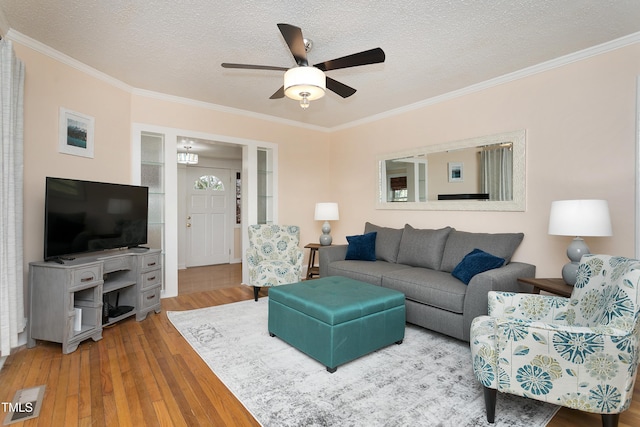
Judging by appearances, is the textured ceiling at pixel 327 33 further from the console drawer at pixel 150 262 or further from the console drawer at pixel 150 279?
the console drawer at pixel 150 279

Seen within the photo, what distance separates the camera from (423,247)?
3777 millimetres

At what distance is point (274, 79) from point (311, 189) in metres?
2.34

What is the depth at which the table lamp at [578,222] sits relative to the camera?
2449mm

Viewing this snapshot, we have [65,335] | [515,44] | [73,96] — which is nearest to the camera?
[65,335]

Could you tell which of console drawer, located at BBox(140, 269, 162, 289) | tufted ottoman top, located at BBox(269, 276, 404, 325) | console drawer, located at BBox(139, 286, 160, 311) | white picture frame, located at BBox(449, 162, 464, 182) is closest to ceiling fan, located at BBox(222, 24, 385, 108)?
tufted ottoman top, located at BBox(269, 276, 404, 325)

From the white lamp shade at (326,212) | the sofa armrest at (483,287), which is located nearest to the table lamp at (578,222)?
the sofa armrest at (483,287)

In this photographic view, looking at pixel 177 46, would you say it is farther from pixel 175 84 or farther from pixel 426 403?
pixel 426 403

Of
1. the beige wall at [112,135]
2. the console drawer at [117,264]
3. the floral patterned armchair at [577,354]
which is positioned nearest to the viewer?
the floral patterned armchair at [577,354]

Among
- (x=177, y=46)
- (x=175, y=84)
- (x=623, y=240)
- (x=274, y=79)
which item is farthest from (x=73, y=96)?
(x=623, y=240)

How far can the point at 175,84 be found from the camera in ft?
12.5

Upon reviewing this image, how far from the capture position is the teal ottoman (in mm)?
2379

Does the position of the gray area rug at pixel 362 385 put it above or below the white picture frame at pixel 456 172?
below

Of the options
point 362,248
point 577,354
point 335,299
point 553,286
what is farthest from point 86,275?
point 553,286

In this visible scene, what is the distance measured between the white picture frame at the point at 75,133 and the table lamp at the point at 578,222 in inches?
178
